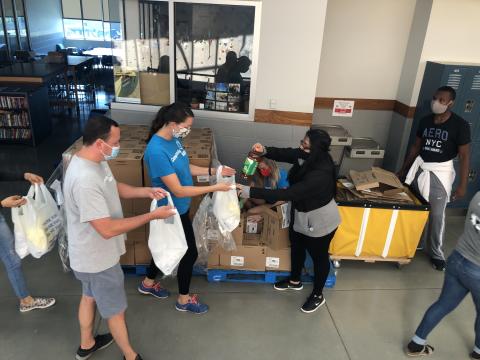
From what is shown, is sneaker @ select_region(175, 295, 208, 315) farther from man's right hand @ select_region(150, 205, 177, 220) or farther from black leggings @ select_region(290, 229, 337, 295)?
man's right hand @ select_region(150, 205, 177, 220)

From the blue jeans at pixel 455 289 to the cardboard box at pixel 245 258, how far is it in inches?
48.8

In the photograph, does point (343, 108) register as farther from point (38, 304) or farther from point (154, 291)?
point (38, 304)

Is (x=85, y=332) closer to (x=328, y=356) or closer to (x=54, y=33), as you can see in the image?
(x=328, y=356)

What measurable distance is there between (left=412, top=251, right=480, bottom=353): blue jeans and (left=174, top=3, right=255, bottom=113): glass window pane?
2.41m

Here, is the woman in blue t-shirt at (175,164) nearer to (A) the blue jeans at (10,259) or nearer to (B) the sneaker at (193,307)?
(B) the sneaker at (193,307)

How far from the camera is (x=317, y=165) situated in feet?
8.42

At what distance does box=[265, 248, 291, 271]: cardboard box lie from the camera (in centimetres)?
313

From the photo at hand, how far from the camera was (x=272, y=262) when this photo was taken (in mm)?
3164

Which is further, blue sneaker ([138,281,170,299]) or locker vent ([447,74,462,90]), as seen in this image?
locker vent ([447,74,462,90])

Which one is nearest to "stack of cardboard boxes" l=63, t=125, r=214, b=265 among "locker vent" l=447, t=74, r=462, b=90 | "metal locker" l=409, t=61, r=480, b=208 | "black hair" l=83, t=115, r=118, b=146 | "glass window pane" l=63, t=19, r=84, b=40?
"black hair" l=83, t=115, r=118, b=146

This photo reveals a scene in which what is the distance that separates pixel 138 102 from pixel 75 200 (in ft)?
7.82

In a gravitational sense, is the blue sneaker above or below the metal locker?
below

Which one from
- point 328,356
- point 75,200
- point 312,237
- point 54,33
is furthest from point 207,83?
point 54,33

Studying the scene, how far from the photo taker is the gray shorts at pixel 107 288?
6.71 feet
